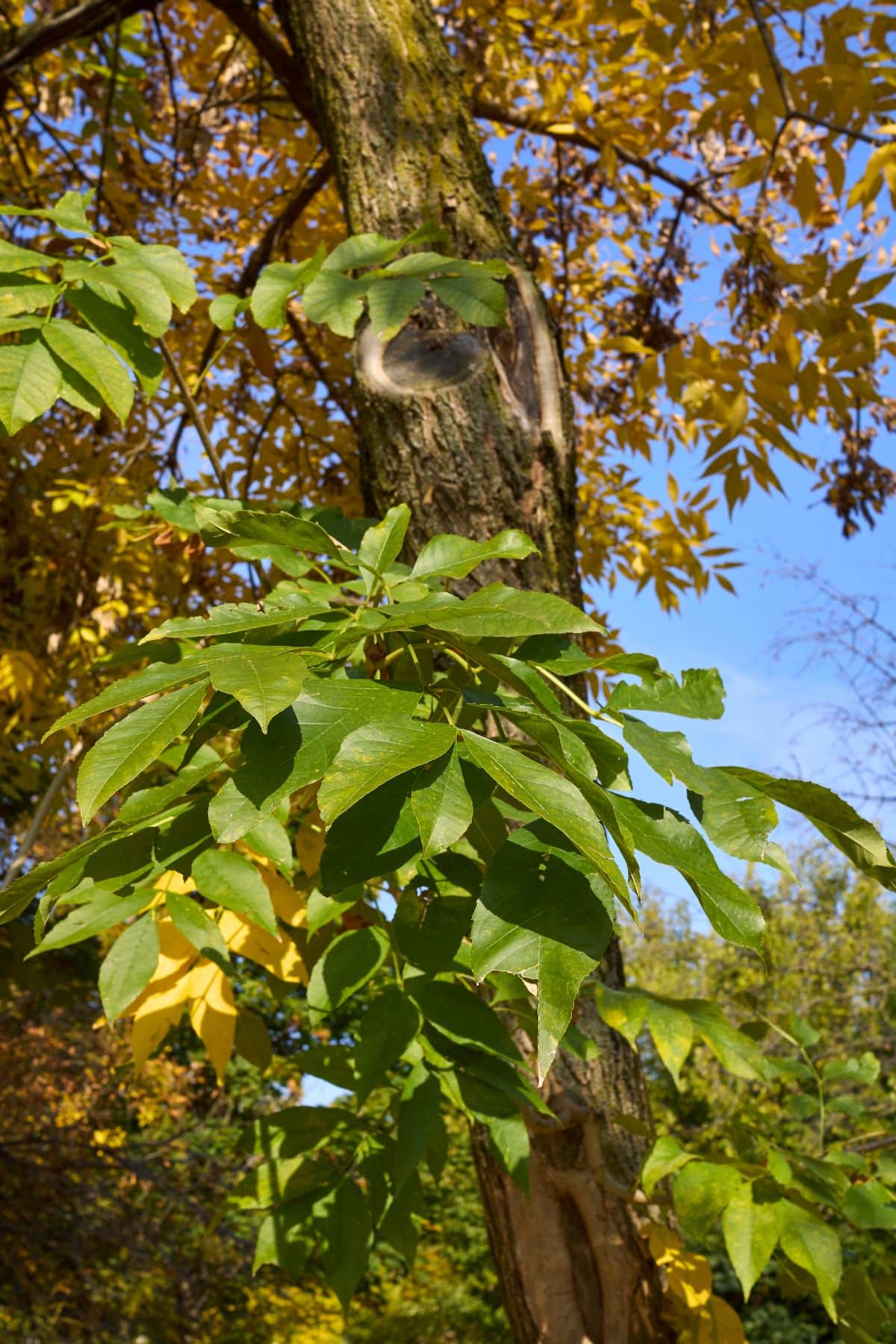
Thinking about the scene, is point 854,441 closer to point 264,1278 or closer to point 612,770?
point 612,770

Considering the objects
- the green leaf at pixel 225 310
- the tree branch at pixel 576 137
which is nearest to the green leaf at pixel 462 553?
the green leaf at pixel 225 310

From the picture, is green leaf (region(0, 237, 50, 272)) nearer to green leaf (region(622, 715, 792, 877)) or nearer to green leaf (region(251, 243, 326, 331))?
green leaf (region(251, 243, 326, 331))

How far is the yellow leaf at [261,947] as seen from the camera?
111cm

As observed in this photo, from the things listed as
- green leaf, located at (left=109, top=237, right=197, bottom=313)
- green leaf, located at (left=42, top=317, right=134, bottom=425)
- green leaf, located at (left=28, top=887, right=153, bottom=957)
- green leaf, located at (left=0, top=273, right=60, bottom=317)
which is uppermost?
green leaf, located at (left=109, top=237, right=197, bottom=313)

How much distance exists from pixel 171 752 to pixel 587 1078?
2.20 feet

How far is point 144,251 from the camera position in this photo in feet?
3.72

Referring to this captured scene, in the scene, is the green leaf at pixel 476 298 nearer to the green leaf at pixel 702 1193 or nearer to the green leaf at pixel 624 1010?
the green leaf at pixel 624 1010

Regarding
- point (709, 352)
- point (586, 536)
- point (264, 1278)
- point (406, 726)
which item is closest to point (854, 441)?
point (586, 536)

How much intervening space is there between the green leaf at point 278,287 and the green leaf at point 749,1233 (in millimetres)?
1103

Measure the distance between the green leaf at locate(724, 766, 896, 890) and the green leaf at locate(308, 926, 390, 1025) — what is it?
1.51ft

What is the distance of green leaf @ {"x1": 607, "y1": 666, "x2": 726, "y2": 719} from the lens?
0.79 m

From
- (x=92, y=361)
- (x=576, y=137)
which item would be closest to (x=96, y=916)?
(x=92, y=361)

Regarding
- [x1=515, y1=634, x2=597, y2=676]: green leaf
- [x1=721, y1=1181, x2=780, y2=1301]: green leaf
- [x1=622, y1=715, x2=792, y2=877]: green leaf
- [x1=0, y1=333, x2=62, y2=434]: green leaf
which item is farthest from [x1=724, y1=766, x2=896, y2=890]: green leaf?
[x1=0, y1=333, x2=62, y2=434]: green leaf

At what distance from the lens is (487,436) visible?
4.48 ft
